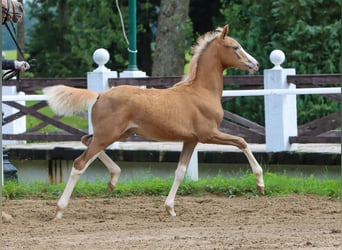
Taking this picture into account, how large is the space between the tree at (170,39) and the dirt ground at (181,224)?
41.9 feet

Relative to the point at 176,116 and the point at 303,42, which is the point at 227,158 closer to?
the point at 176,116

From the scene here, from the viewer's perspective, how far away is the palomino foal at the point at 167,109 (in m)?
10.8

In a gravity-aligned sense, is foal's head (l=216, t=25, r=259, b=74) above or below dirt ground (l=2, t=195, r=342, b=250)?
above

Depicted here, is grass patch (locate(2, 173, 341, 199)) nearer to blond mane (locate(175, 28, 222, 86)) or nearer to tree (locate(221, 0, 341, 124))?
blond mane (locate(175, 28, 222, 86))

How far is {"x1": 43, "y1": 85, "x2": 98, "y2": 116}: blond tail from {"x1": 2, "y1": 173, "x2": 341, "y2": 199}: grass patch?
2.12 m

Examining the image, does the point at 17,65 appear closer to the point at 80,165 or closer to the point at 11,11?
the point at 11,11

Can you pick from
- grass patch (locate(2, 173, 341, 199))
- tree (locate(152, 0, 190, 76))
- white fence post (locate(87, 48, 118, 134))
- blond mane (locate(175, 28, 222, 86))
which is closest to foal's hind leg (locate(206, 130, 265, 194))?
blond mane (locate(175, 28, 222, 86))

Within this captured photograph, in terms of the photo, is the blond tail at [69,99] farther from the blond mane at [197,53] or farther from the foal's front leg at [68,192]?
the blond mane at [197,53]

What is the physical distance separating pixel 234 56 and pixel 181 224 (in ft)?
7.21

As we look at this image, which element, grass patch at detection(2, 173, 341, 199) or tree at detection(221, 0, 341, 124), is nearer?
grass patch at detection(2, 173, 341, 199)

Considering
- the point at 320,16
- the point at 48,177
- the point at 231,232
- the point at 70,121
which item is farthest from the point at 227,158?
the point at 70,121

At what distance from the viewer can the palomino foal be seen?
1076cm

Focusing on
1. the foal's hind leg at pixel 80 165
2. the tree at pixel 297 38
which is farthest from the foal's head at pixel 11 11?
the tree at pixel 297 38

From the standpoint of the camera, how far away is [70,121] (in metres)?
27.4
